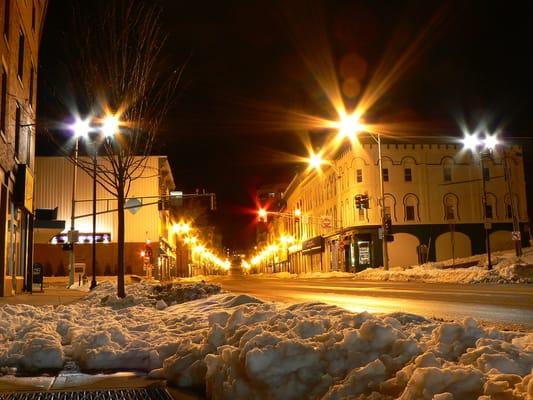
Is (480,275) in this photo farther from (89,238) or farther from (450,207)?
(89,238)

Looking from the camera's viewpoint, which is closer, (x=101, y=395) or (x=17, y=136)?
(x=101, y=395)

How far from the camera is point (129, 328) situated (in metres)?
8.77

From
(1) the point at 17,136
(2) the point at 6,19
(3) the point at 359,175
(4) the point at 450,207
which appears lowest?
(4) the point at 450,207

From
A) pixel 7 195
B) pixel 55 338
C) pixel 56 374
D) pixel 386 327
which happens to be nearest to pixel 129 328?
pixel 55 338

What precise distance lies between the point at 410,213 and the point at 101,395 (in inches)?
1981

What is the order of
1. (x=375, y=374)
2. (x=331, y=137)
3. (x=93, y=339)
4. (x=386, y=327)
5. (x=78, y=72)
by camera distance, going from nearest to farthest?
(x=375, y=374) < (x=386, y=327) < (x=93, y=339) < (x=78, y=72) < (x=331, y=137)

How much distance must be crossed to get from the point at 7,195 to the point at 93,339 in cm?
1452

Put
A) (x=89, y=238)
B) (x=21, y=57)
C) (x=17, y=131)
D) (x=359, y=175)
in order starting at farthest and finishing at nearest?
(x=89, y=238) → (x=359, y=175) → (x=21, y=57) → (x=17, y=131)

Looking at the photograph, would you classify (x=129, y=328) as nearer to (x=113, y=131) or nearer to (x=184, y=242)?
(x=113, y=131)

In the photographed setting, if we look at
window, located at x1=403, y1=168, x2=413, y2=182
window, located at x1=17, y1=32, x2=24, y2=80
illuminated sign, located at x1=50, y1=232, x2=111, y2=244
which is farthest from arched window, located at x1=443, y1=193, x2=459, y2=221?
window, located at x1=17, y1=32, x2=24, y2=80

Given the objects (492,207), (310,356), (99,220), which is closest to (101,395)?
(310,356)

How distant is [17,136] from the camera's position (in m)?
22.5

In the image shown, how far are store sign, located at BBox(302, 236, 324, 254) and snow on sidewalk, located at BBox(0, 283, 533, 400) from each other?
59509 mm

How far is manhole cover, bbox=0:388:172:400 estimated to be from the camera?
18.2 ft
